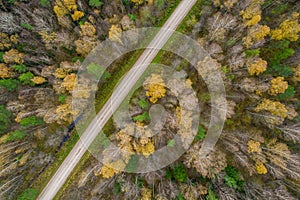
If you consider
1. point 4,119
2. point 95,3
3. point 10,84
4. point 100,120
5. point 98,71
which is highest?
point 95,3

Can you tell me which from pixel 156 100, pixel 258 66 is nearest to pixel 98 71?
pixel 156 100

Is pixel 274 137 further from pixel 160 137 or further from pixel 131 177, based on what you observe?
pixel 131 177

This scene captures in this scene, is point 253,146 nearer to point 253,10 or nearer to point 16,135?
point 253,10

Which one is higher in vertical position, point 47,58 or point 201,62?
point 201,62

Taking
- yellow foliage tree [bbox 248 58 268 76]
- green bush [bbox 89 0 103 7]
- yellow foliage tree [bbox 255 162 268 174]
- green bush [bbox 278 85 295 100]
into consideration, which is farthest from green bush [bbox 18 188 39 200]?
green bush [bbox 278 85 295 100]

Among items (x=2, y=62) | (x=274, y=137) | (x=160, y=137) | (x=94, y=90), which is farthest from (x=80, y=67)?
(x=274, y=137)

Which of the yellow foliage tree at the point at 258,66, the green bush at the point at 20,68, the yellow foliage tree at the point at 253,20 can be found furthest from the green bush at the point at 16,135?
the yellow foliage tree at the point at 253,20
